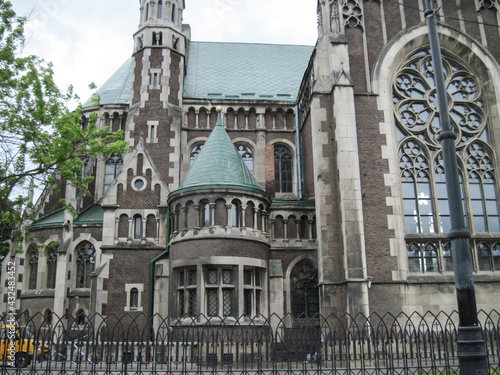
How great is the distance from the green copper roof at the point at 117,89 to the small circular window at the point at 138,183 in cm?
754

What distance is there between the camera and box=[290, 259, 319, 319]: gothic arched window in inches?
895

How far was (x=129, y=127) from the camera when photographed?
Result: 26.3 m

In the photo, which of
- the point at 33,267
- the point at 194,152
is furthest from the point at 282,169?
the point at 33,267

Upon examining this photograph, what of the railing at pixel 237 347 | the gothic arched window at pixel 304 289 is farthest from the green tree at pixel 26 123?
the gothic arched window at pixel 304 289

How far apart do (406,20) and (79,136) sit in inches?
597

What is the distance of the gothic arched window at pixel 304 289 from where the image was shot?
74.6 feet

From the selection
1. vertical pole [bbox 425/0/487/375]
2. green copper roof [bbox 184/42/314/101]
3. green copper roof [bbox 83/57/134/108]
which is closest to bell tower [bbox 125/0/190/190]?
green copper roof [bbox 184/42/314/101]

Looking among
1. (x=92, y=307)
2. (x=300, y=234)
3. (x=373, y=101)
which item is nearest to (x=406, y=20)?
(x=373, y=101)

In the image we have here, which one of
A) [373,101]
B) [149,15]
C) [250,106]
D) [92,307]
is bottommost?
[92,307]

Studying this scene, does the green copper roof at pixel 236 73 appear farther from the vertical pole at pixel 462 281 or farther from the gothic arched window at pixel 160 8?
the vertical pole at pixel 462 281

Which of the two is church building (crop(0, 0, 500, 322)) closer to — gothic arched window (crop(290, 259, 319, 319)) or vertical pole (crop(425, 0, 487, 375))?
gothic arched window (crop(290, 259, 319, 319))

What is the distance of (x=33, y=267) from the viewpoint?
26609 mm

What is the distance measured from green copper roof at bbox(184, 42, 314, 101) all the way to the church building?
10.8ft

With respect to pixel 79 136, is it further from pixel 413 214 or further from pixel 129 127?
pixel 413 214
